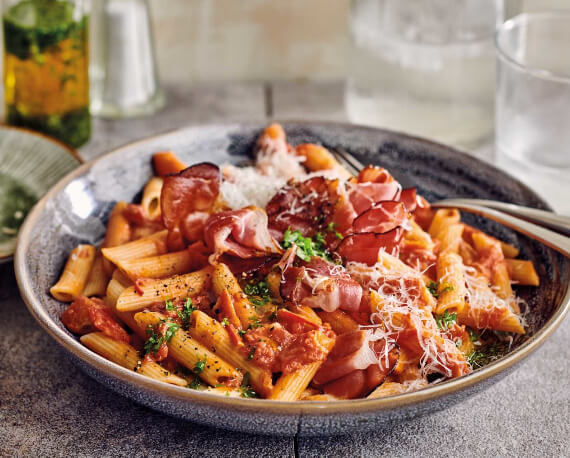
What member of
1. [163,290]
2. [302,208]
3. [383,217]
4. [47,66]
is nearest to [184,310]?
[163,290]

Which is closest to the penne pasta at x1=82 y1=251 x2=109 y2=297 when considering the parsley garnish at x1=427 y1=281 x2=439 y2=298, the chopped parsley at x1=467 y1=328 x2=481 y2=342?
the parsley garnish at x1=427 y1=281 x2=439 y2=298

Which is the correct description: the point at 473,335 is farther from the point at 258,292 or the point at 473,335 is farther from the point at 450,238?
the point at 258,292

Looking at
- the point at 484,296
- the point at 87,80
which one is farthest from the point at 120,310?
the point at 87,80

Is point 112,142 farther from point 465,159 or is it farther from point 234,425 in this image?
point 234,425

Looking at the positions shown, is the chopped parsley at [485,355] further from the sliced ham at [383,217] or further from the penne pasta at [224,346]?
the penne pasta at [224,346]

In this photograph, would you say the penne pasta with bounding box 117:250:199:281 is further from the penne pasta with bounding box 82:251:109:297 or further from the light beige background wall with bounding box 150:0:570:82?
the light beige background wall with bounding box 150:0:570:82

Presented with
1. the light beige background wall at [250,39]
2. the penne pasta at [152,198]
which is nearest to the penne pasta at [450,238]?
the penne pasta at [152,198]
